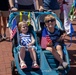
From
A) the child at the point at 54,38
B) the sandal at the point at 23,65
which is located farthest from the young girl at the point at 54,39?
the sandal at the point at 23,65

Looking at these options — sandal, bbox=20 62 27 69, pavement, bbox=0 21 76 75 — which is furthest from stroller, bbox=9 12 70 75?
pavement, bbox=0 21 76 75

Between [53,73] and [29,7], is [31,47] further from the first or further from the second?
[29,7]

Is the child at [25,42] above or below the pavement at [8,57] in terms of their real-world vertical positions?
above

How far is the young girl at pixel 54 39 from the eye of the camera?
548 centimetres

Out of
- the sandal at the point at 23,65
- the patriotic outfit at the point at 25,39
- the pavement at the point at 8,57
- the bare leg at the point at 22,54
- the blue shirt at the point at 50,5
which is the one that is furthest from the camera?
the blue shirt at the point at 50,5

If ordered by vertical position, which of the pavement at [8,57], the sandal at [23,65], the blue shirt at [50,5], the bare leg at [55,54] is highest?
the blue shirt at [50,5]

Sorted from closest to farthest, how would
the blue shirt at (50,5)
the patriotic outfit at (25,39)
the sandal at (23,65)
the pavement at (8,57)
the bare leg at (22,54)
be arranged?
the sandal at (23,65), the bare leg at (22,54), the patriotic outfit at (25,39), the pavement at (8,57), the blue shirt at (50,5)

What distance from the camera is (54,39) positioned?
5.84 meters

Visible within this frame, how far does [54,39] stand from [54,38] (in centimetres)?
2

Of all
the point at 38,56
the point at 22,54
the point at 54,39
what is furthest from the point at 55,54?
the point at 22,54

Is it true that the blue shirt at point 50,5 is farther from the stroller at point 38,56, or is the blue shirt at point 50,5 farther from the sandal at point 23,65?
the sandal at point 23,65

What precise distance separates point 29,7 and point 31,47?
4.82 ft

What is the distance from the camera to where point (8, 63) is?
657 centimetres

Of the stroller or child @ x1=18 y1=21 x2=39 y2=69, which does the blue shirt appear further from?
child @ x1=18 y1=21 x2=39 y2=69
